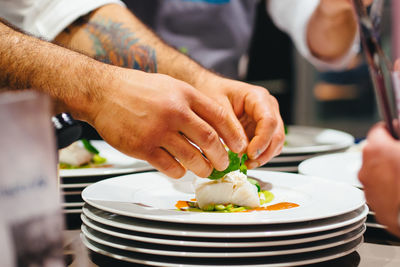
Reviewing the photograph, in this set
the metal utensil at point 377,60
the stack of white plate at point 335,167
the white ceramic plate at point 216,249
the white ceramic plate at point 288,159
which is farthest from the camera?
the white ceramic plate at point 288,159

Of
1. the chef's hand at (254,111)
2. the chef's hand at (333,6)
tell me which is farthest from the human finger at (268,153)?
the chef's hand at (333,6)

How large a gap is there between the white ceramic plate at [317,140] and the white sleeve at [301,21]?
66 cm

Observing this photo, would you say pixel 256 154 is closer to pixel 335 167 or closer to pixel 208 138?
pixel 208 138

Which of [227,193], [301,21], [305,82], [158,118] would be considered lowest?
[305,82]

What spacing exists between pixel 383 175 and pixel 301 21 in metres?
2.16

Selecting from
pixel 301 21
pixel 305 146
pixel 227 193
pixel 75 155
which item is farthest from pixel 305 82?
pixel 227 193

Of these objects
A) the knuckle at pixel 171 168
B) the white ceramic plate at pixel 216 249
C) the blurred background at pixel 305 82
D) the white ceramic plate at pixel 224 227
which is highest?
the knuckle at pixel 171 168

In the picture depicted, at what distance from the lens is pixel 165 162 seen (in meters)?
0.93

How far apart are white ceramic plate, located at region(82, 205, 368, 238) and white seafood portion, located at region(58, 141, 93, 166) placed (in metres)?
0.71

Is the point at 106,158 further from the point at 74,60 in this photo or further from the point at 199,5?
the point at 199,5

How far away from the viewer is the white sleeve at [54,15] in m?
1.67

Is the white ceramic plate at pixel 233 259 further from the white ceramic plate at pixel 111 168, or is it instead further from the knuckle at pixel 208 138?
the white ceramic plate at pixel 111 168

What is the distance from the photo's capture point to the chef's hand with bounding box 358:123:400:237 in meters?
0.60

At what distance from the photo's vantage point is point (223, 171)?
3.48ft
